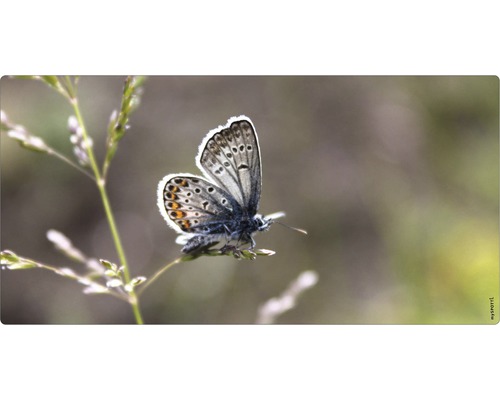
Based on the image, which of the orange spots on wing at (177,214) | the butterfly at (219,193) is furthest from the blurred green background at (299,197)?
the orange spots on wing at (177,214)

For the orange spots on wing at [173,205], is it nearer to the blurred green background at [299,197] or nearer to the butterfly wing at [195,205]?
the butterfly wing at [195,205]

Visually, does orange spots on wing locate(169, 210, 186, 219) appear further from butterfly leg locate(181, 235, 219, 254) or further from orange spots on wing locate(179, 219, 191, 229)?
butterfly leg locate(181, 235, 219, 254)

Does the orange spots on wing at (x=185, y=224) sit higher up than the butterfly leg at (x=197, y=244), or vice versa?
the orange spots on wing at (x=185, y=224)

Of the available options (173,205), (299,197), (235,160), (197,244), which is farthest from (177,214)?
(299,197)

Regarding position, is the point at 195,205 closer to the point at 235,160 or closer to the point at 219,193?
the point at 219,193
